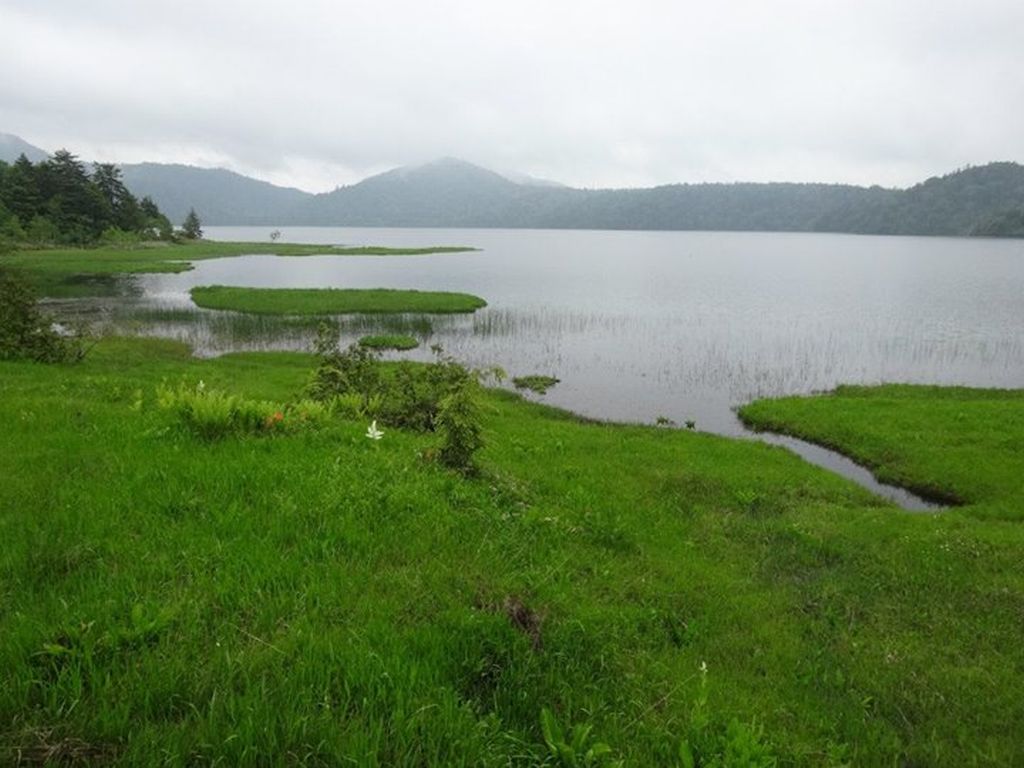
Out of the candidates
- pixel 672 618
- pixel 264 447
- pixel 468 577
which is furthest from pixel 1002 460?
pixel 264 447

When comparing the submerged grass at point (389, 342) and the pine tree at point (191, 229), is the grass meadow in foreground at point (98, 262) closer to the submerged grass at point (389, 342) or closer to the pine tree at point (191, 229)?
the submerged grass at point (389, 342)

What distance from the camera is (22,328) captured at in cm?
2302

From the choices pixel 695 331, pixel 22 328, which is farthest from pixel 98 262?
pixel 695 331

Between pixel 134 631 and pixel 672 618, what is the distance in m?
5.54

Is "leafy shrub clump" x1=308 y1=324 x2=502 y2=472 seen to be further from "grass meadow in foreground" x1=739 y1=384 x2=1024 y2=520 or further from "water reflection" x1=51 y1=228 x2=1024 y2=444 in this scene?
"grass meadow in foreground" x1=739 y1=384 x2=1024 y2=520

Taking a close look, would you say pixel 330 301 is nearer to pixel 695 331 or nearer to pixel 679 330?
pixel 679 330

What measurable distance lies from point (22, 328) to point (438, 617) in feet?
83.5

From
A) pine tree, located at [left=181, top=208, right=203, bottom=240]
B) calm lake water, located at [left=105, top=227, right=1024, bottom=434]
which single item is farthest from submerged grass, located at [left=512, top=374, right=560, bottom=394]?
pine tree, located at [left=181, top=208, right=203, bottom=240]

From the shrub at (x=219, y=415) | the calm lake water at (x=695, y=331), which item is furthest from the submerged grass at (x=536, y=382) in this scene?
the shrub at (x=219, y=415)

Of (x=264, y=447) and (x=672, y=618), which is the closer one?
(x=672, y=618)

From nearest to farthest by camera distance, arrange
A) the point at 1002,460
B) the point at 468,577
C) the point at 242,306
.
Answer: the point at 468,577 < the point at 1002,460 < the point at 242,306

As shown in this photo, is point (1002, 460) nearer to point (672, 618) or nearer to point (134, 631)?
point (672, 618)

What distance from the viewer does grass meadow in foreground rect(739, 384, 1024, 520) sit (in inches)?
695

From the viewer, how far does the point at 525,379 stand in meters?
32.6
